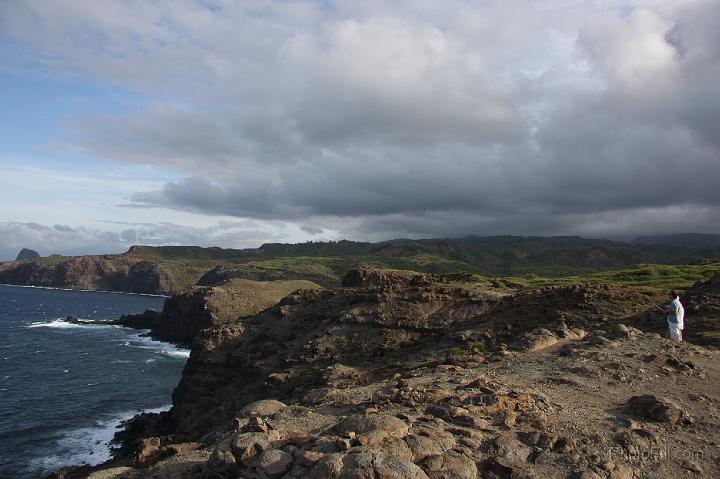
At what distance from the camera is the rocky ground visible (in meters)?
13.0

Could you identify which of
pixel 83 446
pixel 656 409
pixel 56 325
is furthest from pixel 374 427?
pixel 56 325

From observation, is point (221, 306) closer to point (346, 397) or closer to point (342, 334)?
point (342, 334)

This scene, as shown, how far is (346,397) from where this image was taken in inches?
802

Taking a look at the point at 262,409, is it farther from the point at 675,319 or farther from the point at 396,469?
the point at 675,319

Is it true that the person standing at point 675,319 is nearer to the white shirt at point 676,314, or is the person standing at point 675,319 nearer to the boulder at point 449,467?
the white shirt at point 676,314

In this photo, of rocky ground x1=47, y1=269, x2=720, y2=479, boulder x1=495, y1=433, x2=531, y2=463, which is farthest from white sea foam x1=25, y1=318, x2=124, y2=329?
boulder x1=495, y1=433, x2=531, y2=463

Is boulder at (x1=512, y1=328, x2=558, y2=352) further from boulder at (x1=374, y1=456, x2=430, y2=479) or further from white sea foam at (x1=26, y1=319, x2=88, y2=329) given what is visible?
white sea foam at (x1=26, y1=319, x2=88, y2=329)

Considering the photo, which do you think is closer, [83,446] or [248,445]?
[248,445]

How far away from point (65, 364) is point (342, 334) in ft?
188

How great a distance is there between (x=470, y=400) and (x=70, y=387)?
63.1m

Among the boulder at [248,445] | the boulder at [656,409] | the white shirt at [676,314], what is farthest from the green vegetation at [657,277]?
the boulder at [248,445]

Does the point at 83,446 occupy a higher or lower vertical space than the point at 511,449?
lower

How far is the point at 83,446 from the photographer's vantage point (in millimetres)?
44812

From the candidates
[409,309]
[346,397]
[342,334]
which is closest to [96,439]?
[342,334]
